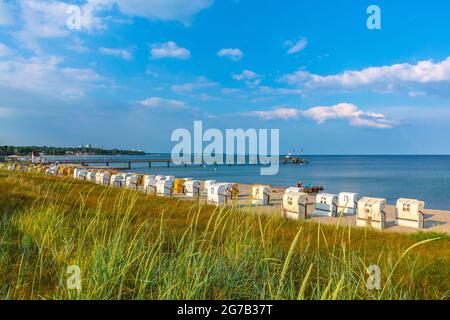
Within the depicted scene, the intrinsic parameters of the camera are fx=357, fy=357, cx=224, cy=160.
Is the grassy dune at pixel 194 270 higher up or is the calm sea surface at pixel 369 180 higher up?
the grassy dune at pixel 194 270

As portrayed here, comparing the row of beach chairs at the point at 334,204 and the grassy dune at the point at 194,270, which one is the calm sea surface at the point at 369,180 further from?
the grassy dune at the point at 194,270

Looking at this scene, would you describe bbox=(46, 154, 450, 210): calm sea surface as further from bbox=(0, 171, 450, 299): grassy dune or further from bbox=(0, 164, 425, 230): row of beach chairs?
bbox=(0, 171, 450, 299): grassy dune

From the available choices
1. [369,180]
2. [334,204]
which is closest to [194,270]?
[334,204]

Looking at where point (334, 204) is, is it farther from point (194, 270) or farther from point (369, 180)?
point (369, 180)

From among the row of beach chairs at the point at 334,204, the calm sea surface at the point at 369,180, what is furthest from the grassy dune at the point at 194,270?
the calm sea surface at the point at 369,180

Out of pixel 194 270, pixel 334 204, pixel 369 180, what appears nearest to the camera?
pixel 194 270

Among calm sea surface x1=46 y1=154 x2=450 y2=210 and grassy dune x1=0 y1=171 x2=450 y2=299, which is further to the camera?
calm sea surface x1=46 y1=154 x2=450 y2=210

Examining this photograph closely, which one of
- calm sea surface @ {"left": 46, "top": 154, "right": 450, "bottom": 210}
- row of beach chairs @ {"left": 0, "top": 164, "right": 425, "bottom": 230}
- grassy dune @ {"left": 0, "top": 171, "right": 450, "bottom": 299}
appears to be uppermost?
grassy dune @ {"left": 0, "top": 171, "right": 450, "bottom": 299}

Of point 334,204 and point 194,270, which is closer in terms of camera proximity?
point 194,270

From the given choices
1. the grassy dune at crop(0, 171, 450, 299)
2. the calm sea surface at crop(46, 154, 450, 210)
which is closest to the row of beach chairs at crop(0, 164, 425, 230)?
the grassy dune at crop(0, 171, 450, 299)

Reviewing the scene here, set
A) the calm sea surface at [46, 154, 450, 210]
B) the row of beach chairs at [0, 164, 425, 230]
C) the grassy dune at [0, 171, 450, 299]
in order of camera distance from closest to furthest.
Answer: the grassy dune at [0, 171, 450, 299], the row of beach chairs at [0, 164, 425, 230], the calm sea surface at [46, 154, 450, 210]
